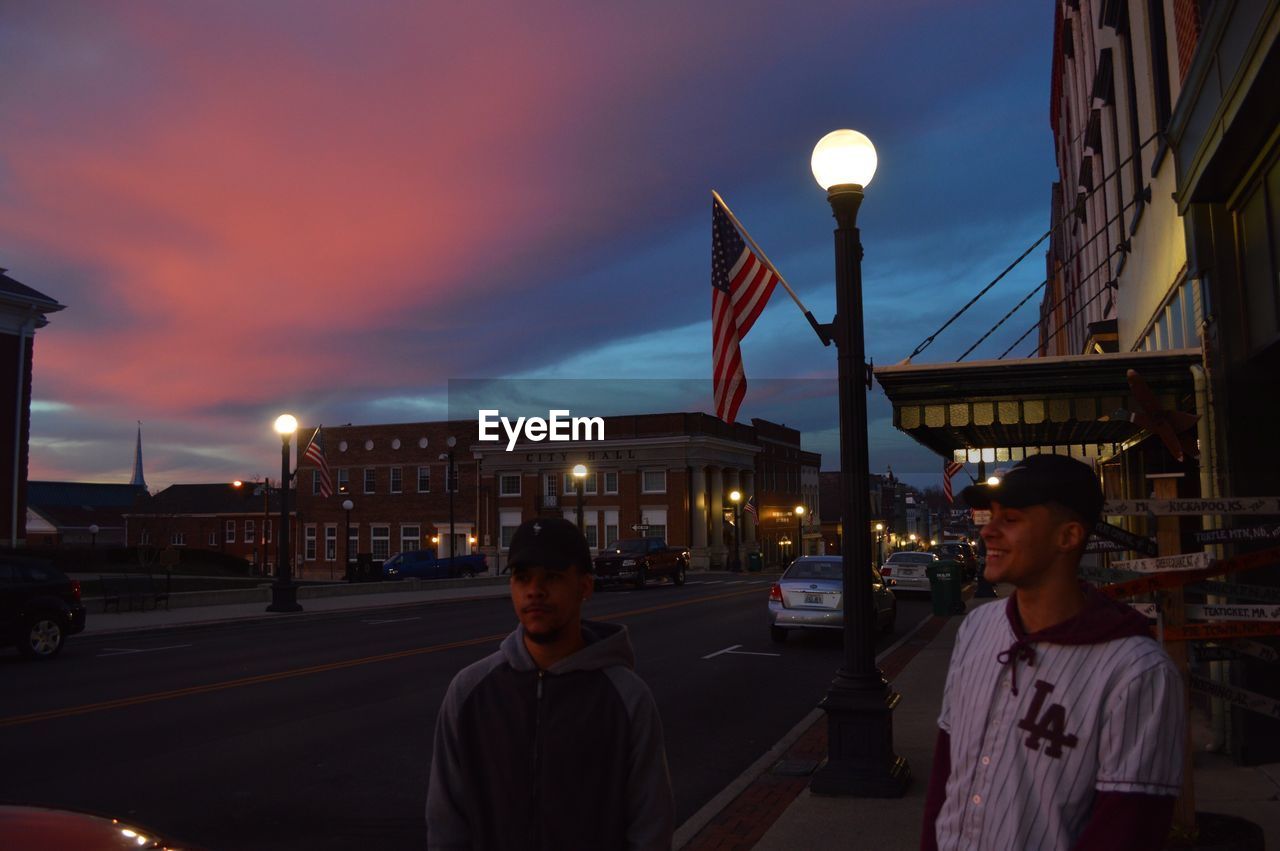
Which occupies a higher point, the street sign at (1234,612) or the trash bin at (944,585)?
the street sign at (1234,612)

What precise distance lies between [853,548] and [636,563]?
3112 cm

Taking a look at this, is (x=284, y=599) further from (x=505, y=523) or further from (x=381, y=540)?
(x=381, y=540)

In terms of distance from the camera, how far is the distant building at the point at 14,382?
41.0 m

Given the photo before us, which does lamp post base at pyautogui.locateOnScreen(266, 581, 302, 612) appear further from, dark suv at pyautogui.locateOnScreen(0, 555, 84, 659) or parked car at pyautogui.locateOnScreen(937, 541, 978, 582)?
parked car at pyautogui.locateOnScreen(937, 541, 978, 582)

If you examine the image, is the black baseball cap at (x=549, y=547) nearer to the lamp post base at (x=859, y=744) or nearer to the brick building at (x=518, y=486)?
the lamp post base at (x=859, y=744)

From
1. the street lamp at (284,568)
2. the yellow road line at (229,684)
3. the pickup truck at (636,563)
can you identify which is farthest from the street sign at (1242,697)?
the pickup truck at (636,563)

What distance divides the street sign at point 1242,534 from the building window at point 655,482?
64099mm

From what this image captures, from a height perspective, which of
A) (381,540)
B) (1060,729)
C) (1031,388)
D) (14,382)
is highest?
(14,382)

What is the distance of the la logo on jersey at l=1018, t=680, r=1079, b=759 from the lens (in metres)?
2.44

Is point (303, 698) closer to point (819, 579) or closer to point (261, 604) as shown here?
point (819, 579)

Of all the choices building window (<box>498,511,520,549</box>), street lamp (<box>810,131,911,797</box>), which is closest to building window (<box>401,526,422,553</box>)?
building window (<box>498,511,520,549</box>)

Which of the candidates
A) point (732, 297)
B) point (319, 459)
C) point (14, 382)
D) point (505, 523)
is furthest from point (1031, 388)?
point (505, 523)

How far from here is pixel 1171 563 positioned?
17.6 ft

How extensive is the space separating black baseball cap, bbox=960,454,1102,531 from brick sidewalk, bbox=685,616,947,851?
451 centimetres
